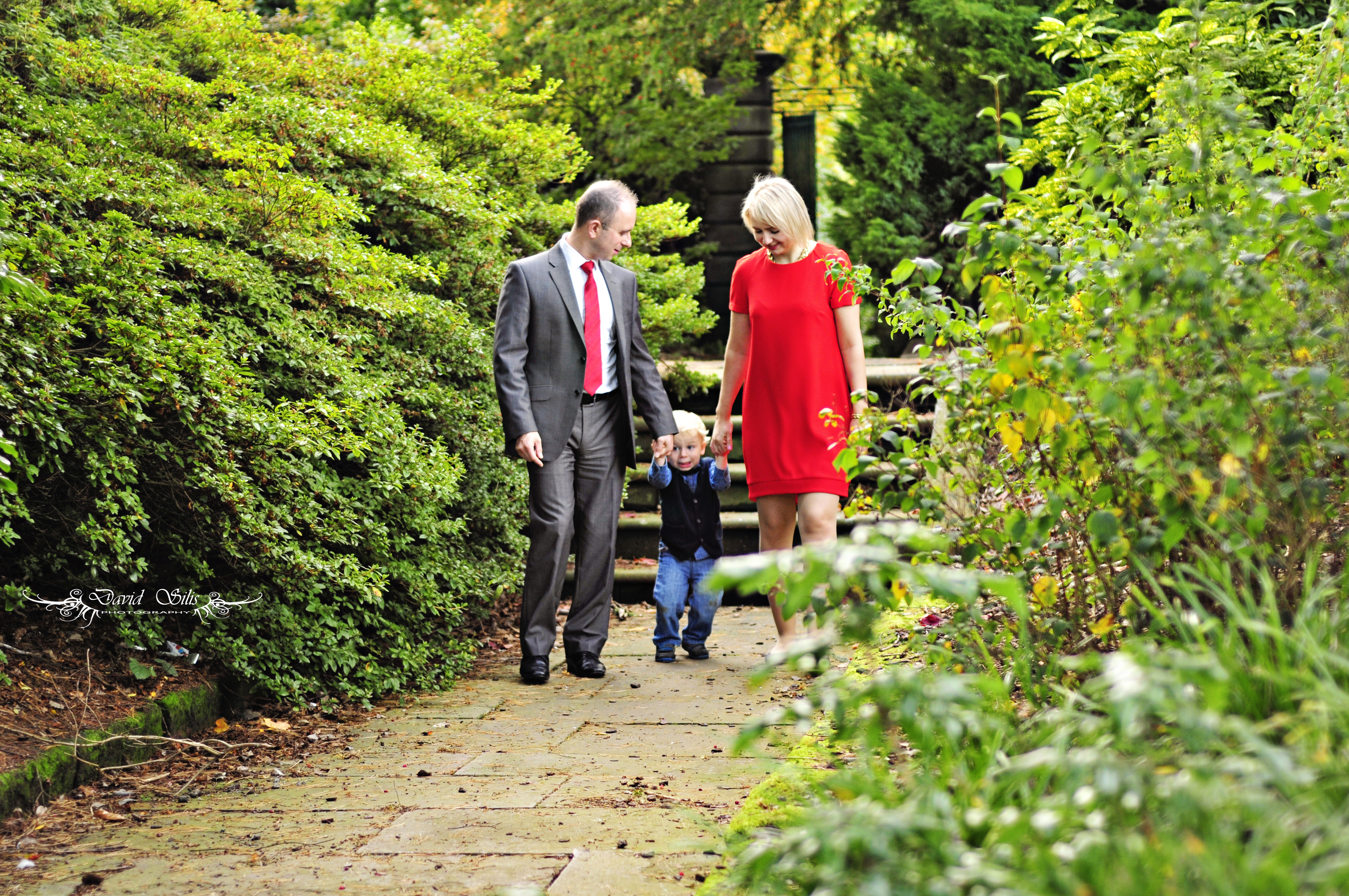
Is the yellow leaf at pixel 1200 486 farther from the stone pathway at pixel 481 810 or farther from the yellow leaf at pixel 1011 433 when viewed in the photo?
the stone pathway at pixel 481 810

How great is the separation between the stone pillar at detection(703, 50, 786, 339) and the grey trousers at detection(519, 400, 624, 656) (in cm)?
677

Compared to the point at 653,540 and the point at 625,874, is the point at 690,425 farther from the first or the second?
the point at 625,874

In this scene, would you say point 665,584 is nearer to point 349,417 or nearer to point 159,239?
point 349,417

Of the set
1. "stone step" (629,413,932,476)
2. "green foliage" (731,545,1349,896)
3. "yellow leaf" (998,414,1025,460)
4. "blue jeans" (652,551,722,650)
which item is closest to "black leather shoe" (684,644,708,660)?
"blue jeans" (652,551,722,650)

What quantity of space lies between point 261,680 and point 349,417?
104 centimetres

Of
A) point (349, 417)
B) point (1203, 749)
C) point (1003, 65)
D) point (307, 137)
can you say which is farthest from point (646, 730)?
point (1003, 65)

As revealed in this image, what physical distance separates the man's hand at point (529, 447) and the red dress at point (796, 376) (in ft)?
2.99

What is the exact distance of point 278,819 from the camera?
321 cm

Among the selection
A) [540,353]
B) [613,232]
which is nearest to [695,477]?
[540,353]

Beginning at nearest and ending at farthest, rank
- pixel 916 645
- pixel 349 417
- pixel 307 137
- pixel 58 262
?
pixel 916 645
pixel 58 262
pixel 349 417
pixel 307 137

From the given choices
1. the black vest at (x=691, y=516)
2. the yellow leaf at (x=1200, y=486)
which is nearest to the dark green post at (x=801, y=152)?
the black vest at (x=691, y=516)

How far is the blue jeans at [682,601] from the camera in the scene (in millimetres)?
5574

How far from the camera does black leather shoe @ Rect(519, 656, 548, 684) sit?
5.09 meters

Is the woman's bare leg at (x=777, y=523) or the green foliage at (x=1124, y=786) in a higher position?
the green foliage at (x=1124, y=786)
